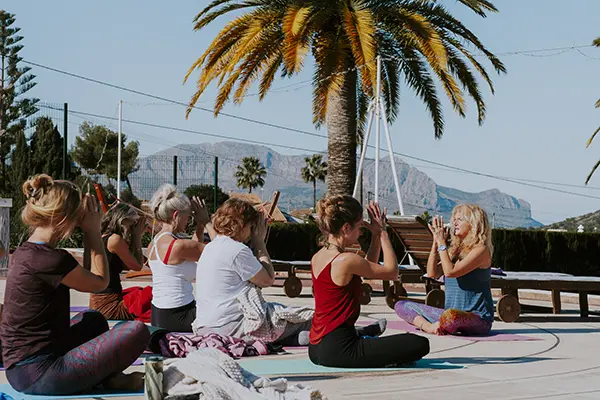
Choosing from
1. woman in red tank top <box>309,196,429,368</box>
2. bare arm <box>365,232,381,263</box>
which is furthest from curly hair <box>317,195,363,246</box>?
bare arm <box>365,232,381,263</box>

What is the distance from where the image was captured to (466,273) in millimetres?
8016

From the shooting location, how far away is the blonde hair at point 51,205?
187 inches

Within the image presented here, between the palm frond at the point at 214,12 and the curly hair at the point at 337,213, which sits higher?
the palm frond at the point at 214,12

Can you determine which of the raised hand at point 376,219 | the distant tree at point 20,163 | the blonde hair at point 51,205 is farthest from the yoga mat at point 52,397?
the distant tree at point 20,163

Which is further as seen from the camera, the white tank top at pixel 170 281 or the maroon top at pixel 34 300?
the white tank top at pixel 170 281

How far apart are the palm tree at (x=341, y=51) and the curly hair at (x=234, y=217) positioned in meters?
10.9

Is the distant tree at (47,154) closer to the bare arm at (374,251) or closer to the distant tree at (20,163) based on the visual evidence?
the distant tree at (20,163)

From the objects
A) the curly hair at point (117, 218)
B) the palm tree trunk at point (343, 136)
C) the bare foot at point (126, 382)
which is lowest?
the bare foot at point (126, 382)

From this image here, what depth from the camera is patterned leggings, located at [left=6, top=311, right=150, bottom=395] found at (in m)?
4.79

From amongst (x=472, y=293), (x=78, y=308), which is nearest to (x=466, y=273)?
(x=472, y=293)

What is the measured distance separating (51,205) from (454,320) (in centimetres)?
442

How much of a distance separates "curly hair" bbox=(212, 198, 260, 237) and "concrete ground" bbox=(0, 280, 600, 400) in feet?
3.50

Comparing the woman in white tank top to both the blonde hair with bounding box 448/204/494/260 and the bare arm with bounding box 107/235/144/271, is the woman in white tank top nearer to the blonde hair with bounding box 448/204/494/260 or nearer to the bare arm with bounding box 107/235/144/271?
the bare arm with bounding box 107/235/144/271

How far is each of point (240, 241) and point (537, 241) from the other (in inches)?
627
